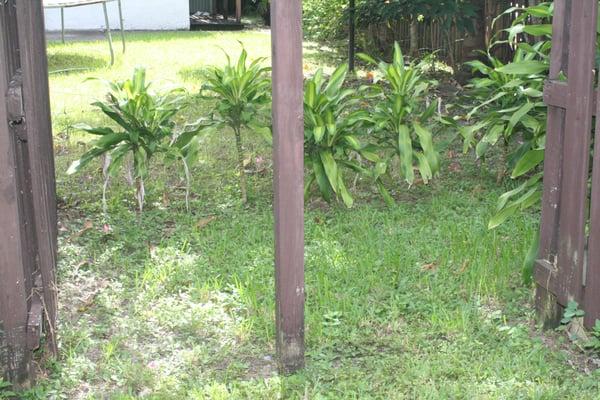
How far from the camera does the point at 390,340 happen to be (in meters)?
3.72

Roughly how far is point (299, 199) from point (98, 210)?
2640mm

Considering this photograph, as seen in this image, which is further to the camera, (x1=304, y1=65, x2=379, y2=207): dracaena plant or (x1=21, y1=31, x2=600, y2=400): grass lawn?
(x1=304, y1=65, x2=379, y2=207): dracaena plant

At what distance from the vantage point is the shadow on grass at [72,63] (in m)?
10.5

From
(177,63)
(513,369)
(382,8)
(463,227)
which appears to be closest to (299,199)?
(513,369)

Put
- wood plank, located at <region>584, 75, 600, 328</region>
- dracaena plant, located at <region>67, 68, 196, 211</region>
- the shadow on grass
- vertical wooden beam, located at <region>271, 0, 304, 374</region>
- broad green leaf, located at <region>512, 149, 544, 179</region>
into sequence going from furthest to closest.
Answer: the shadow on grass
dracaena plant, located at <region>67, 68, 196, 211</region>
broad green leaf, located at <region>512, 149, 544, 179</region>
wood plank, located at <region>584, 75, 600, 328</region>
vertical wooden beam, located at <region>271, 0, 304, 374</region>

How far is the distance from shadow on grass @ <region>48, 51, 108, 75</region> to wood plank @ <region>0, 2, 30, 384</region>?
7075 mm

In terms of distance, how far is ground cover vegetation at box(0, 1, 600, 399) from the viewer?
3418 millimetres

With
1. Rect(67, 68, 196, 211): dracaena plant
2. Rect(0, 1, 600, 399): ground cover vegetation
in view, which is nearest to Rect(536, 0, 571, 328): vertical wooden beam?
Rect(0, 1, 600, 399): ground cover vegetation

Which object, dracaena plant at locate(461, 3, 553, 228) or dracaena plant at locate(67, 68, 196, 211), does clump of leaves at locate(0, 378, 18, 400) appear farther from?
dracaena plant at locate(461, 3, 553, 228)

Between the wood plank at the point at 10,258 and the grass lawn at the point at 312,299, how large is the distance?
0.51 ft

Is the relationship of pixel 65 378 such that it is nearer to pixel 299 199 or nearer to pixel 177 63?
pixel 299 199

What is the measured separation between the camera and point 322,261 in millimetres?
4551

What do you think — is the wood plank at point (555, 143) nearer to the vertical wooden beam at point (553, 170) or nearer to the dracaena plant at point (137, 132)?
the vertical wooden beam at point (553, 170)

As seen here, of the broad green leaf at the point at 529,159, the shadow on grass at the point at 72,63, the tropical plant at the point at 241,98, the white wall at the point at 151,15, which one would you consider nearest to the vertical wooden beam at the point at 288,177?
the broad green leaf at the point at 529,159
